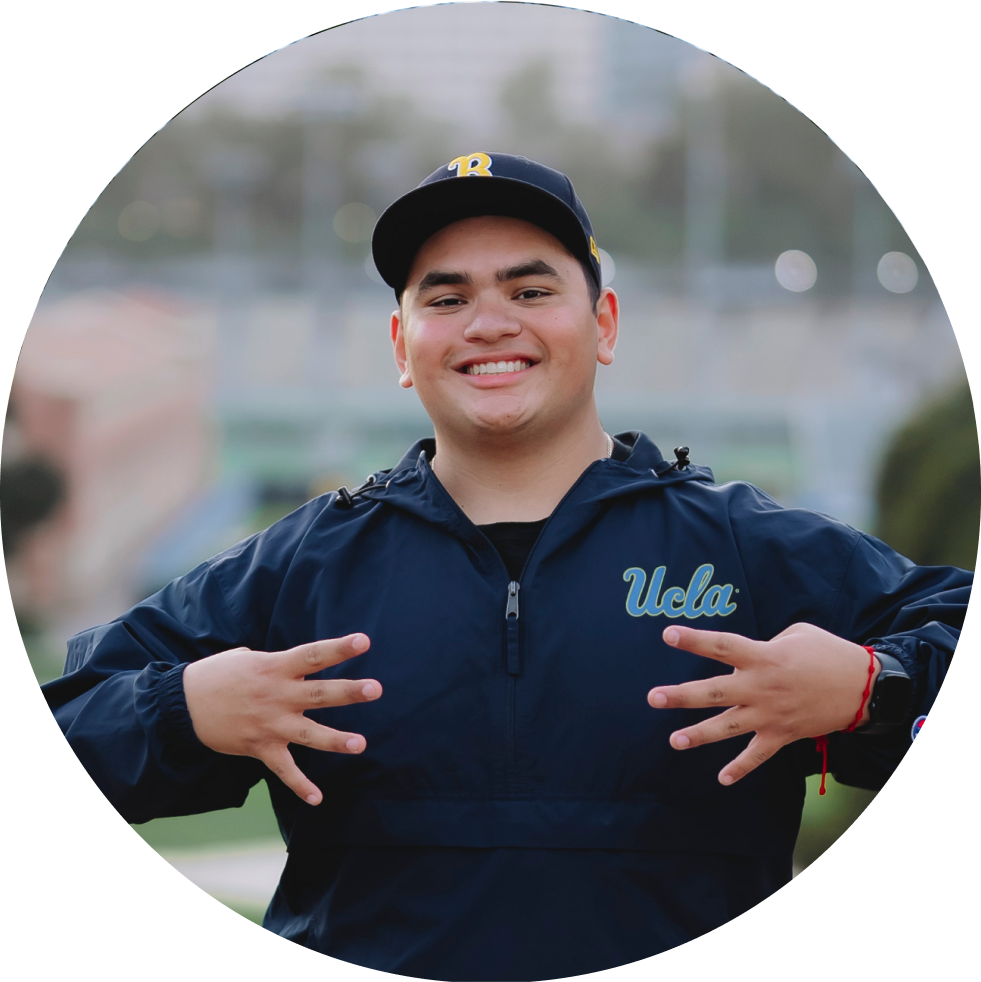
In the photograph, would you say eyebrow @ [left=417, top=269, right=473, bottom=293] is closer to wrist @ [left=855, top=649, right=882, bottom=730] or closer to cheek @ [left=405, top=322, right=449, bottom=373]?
cheek @ [left=405, top=322, right=449, bottom=373]

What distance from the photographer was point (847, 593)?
5.99 feet

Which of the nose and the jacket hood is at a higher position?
the nose

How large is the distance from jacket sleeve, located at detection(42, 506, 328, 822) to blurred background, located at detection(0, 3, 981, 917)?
1120cm

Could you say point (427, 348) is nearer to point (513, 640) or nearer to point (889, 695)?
point (513, 640)

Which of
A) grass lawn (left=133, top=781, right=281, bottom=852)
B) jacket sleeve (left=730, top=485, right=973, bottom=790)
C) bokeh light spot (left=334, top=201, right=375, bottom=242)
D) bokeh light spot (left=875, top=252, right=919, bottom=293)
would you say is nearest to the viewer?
jacket sleeve (left=730, top=485, right=973, bottom=790)

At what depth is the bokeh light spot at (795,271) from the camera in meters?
25.6

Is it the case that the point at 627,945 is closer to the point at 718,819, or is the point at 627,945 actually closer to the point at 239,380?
the point at 718,819

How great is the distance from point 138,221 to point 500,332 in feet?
85.8

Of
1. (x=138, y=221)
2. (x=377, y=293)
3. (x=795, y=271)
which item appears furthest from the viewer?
(x=795, y=271)

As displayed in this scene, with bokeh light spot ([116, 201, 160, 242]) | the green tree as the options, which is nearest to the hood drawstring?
the green tree

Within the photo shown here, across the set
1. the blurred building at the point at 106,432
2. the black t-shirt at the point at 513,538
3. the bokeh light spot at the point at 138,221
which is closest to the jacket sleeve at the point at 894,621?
the black t-shirt at the point at 513,538

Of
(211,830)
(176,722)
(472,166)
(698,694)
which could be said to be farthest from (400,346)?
(211,830)

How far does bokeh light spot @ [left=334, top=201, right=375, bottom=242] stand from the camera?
2602cm

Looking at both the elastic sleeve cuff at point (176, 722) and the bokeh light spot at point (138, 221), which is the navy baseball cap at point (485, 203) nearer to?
the elastic sleeve cuff at point (176, 722)
